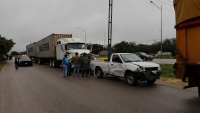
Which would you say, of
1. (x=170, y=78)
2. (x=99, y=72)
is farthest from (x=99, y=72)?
(x=170, y=78)

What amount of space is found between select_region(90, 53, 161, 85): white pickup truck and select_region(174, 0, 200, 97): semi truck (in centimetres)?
305

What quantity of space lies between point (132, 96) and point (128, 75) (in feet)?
9.55

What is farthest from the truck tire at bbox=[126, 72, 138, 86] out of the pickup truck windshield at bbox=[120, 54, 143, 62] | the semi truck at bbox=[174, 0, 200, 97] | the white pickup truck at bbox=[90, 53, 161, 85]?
the semi truck at bbox=[174, 0, 200, 97]

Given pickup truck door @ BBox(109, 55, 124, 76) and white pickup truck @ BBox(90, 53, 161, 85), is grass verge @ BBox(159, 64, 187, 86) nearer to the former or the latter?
white pickup truck @ BBox(90, 53, 161, 85)

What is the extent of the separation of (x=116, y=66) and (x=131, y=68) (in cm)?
148

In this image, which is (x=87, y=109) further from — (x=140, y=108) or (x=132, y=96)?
(x=132, y=96)

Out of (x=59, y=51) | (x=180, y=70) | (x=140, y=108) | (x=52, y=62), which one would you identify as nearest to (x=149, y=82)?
(x=180, y=70)

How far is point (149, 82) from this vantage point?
1147 cm

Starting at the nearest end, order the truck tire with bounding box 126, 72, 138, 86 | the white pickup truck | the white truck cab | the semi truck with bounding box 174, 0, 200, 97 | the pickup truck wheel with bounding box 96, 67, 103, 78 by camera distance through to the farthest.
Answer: the semi truck with bounding box 174, 0, 200, 97, the white pickup truck, the truck tire with bounding box 126, 72, 138, 86, the pickup truck wheel with bounding box 96, 67, 103, 78, the white truck cab

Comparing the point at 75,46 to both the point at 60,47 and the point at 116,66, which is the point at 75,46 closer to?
the point at 60,47

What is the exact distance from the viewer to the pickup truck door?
1165cm

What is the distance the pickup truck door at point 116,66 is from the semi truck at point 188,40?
4.59 meters

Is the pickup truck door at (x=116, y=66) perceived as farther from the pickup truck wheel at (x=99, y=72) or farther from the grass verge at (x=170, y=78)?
the grass verge at (x=170, y=78)

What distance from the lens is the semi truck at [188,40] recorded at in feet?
21.0
